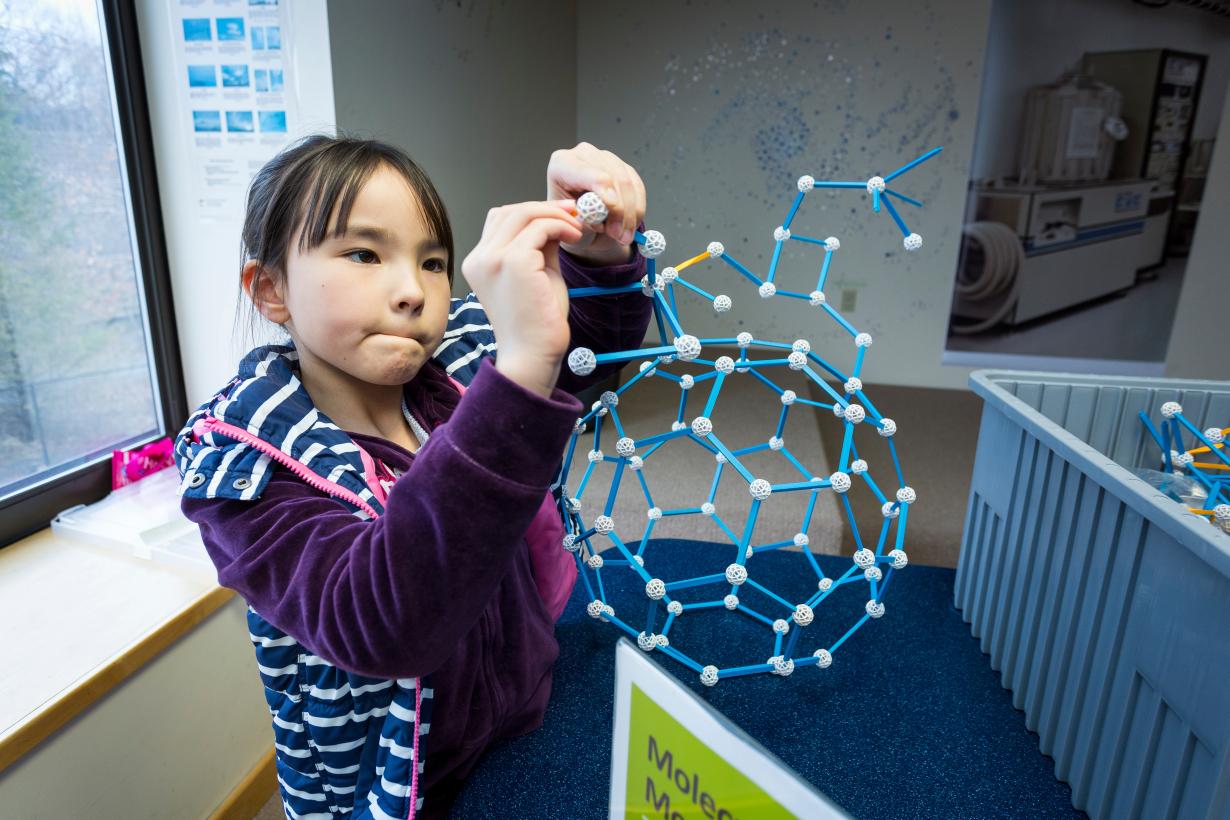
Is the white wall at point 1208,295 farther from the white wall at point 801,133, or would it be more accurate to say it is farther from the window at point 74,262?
the window at point 74,262

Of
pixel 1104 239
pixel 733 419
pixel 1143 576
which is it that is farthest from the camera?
pixel 1104 239

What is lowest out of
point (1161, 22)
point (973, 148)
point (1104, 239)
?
point (1104, 239)

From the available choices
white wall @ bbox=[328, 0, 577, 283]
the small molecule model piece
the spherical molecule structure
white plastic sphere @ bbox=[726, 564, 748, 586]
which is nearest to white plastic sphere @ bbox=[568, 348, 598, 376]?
the spherical molecule structure

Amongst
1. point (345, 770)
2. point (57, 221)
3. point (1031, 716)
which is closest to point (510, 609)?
point (345, 770)

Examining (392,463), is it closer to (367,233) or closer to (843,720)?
(367,233)

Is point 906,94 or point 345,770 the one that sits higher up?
point 906,94

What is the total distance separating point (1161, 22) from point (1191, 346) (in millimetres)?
1102

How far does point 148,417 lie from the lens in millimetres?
1317

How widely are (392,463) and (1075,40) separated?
Answer: 277 centimetres

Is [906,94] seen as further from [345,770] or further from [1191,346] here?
[345,770]

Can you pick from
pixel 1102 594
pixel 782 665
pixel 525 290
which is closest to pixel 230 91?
pixel 525 290

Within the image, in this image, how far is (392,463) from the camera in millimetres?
550

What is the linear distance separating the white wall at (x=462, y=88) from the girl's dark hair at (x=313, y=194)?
2.22ft

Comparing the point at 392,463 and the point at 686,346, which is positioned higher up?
the point at 686,346
